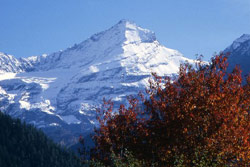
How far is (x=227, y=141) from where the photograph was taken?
19.9 meters

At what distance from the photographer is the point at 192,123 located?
2092cm

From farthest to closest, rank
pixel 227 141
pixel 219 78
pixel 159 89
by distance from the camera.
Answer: pixel 159 89, pixel 219 78, pixel 227 141

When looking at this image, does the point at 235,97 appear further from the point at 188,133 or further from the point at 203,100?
the point at 188,133

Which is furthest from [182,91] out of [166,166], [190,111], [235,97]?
[166,166]

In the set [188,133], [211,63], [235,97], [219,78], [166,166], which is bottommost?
[166,166]

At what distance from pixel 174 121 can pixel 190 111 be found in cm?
139

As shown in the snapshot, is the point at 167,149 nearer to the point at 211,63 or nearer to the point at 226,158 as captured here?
the point at 226,158

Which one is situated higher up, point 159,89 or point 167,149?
point 159,89

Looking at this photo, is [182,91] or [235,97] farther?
[182,91]

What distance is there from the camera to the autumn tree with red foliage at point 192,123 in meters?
20.1

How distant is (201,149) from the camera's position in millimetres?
20578

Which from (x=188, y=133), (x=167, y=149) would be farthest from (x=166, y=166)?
(x=188, y=133)

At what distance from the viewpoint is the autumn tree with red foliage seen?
66.0ft

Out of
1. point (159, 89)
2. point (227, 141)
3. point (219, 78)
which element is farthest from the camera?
point (159, 89)
